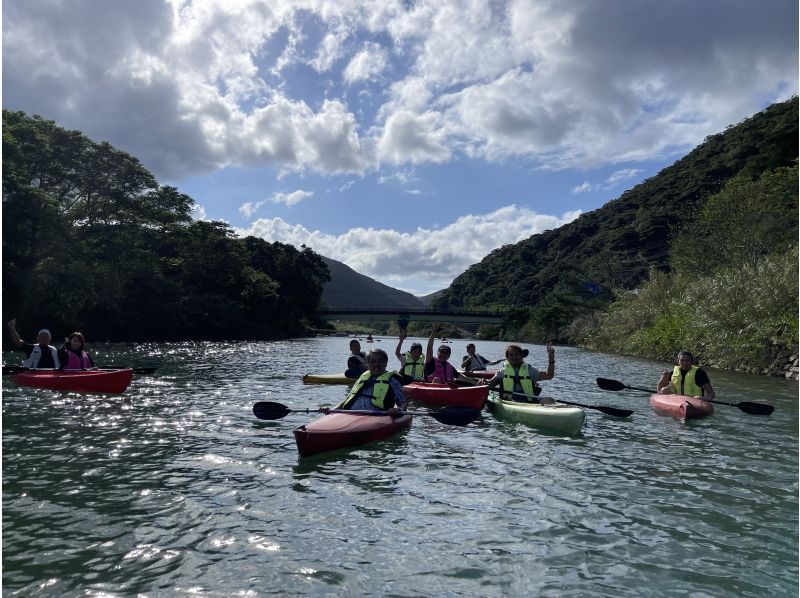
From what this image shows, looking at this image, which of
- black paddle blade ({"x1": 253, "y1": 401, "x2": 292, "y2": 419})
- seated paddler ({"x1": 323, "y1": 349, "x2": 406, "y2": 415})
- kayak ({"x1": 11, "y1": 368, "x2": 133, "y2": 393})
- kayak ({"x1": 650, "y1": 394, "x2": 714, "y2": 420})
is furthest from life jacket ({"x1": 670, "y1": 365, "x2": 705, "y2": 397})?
kayak ({"x1": 11, "y1": 368, "x2": 133, "y2": 393})

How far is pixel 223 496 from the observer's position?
605cm

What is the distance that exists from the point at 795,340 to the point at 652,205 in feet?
335

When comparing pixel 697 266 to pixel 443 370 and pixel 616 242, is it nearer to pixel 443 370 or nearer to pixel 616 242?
pixel 443 370

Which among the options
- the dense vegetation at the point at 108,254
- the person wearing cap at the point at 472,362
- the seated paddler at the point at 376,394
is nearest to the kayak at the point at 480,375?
the person wearing cap at the point at 472,362

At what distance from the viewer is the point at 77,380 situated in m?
12.4

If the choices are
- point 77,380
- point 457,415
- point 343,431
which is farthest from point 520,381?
point 77,380

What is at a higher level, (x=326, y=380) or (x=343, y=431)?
(x=343, y=431)

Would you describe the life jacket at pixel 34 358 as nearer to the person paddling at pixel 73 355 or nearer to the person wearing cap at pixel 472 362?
the person paddling at pixel 73 355

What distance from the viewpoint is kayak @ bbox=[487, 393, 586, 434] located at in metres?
9.47

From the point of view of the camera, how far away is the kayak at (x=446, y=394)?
11367 mm

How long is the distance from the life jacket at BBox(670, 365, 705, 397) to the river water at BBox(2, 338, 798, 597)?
1.44 metres

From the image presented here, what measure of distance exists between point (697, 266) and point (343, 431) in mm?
35248

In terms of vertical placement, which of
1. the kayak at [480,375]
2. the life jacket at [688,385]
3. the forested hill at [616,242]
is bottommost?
the kayak at [480,375]

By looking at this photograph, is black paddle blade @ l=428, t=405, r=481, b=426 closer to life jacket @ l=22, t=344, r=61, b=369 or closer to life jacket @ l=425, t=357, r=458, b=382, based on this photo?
life jacket @ l=425, t=357, r=458, b=382
